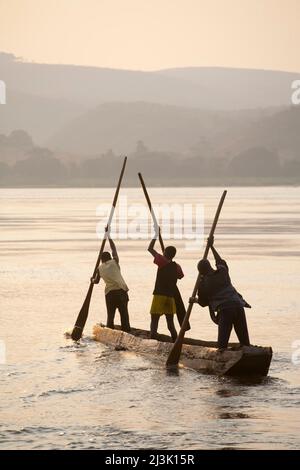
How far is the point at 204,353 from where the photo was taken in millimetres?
20453

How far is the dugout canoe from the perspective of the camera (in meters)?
19.5

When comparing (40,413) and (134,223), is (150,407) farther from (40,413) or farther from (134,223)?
(134,223)

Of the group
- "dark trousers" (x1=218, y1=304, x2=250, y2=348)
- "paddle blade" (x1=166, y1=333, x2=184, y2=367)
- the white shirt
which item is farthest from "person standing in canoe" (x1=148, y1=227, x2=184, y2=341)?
"dark trousers" (x1=218, y1=304, x2=250, y2=348)

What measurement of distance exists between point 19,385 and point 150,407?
2633mm

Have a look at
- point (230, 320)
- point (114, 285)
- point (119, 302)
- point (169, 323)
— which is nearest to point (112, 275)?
point (114, 285)

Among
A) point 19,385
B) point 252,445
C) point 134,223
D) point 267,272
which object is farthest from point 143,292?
point 134,223

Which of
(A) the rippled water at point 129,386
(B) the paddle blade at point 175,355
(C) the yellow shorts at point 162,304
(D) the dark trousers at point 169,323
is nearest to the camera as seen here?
(A) the rippled water at point 129,386

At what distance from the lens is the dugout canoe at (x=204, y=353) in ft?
64.1

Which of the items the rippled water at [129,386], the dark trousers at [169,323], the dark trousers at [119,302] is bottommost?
the rippled water at [129,386]

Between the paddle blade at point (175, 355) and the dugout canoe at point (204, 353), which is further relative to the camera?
the paddle blade at point (175, 355)

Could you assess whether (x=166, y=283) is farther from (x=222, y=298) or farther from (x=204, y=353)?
(x=222, y=298)

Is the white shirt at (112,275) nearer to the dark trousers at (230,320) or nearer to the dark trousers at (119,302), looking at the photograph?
the dark trousers at (119,302)

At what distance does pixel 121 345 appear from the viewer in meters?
23.0

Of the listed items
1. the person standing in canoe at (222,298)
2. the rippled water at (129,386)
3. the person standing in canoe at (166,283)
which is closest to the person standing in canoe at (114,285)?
the rippled water at (129,386)
